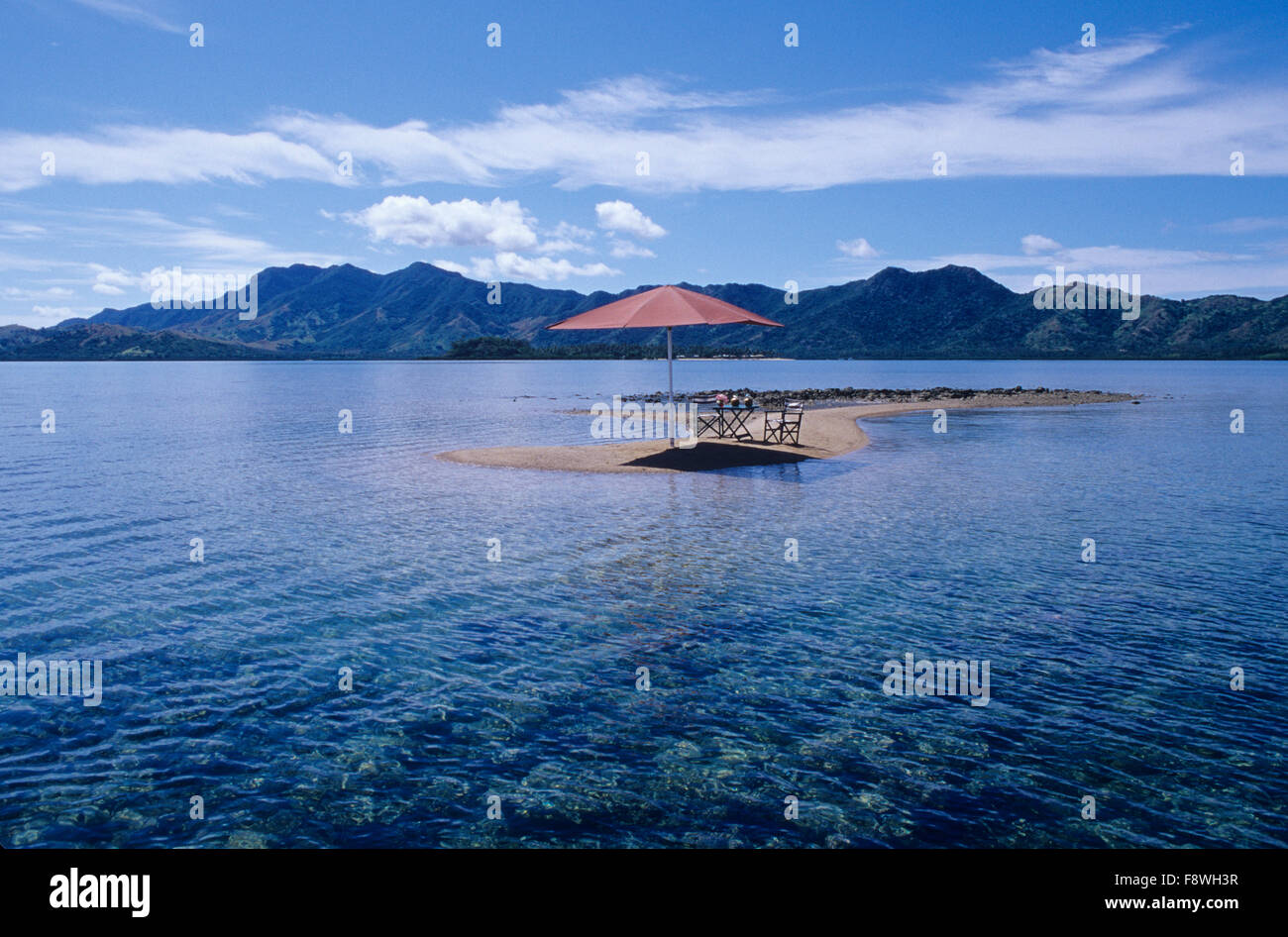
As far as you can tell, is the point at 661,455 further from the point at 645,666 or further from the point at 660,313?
the point at 645,666

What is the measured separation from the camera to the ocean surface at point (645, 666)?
733cm

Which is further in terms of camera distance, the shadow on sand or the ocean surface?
the shadow on sand

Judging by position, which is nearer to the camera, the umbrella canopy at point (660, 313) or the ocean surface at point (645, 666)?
the ocean surface at point (645, 666)

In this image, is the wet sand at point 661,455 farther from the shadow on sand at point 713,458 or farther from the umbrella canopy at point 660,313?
the umbrella canopy at point 660,313

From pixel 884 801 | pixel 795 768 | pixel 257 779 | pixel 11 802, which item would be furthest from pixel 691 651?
pixel 11 802

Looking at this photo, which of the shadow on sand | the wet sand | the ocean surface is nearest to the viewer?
the ocean surface

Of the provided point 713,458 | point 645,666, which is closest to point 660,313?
point 713,458

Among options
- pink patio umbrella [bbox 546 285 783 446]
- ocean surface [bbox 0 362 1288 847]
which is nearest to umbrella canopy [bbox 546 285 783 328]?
pink patio umbrella [bbox 546 285 783 446]

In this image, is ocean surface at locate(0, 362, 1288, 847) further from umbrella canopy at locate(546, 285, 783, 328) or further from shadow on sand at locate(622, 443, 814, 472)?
umbrella canopy at locate(546, 285, 783, 328)

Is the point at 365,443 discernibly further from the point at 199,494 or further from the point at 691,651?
the point at 691,651

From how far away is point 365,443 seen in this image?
3956 centimetres

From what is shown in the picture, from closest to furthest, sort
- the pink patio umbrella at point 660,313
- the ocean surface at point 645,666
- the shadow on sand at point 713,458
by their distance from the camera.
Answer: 1. the ocean surface at point 645,666
2. the pink patio umbrella at point 660,313
3. the shadow on sand at point 713,458

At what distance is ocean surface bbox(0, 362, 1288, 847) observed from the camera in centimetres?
733

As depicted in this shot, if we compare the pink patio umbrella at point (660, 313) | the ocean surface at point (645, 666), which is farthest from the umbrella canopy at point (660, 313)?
the ocean surface at point (645, 666)
